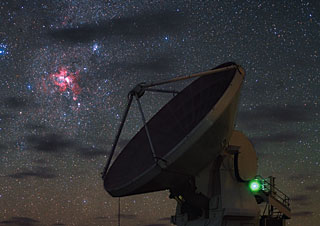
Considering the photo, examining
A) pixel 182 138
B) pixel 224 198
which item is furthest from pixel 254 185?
pixel 182 138

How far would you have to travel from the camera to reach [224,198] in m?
16.3

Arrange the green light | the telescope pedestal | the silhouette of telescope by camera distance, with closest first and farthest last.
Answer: the silhouette of telescope < the telescope pedestal < the green light

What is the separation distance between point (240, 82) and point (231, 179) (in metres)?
4.11

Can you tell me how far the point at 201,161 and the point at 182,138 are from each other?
188 cm

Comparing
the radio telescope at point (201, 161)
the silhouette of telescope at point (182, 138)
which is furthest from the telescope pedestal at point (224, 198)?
the silhouette of telescope at point (182, 138)

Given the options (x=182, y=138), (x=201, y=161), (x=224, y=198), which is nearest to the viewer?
(x=201, y=161)

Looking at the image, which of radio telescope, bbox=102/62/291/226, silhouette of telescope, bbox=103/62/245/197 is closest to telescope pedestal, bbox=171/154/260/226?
radio telescope, bbox=102/62/291/226

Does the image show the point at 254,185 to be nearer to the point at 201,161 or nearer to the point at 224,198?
the point at 224,198

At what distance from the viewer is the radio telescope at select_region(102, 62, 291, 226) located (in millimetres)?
14062

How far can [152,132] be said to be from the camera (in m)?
18.8

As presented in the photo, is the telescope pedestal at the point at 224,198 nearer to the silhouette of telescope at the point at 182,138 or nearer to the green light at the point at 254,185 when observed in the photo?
the green light at the point at 254,185

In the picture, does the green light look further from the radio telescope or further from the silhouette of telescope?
the silhouette of telescope

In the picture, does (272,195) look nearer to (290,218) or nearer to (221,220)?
(290,218)

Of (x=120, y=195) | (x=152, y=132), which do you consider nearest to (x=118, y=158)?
(x=152, y=132)
